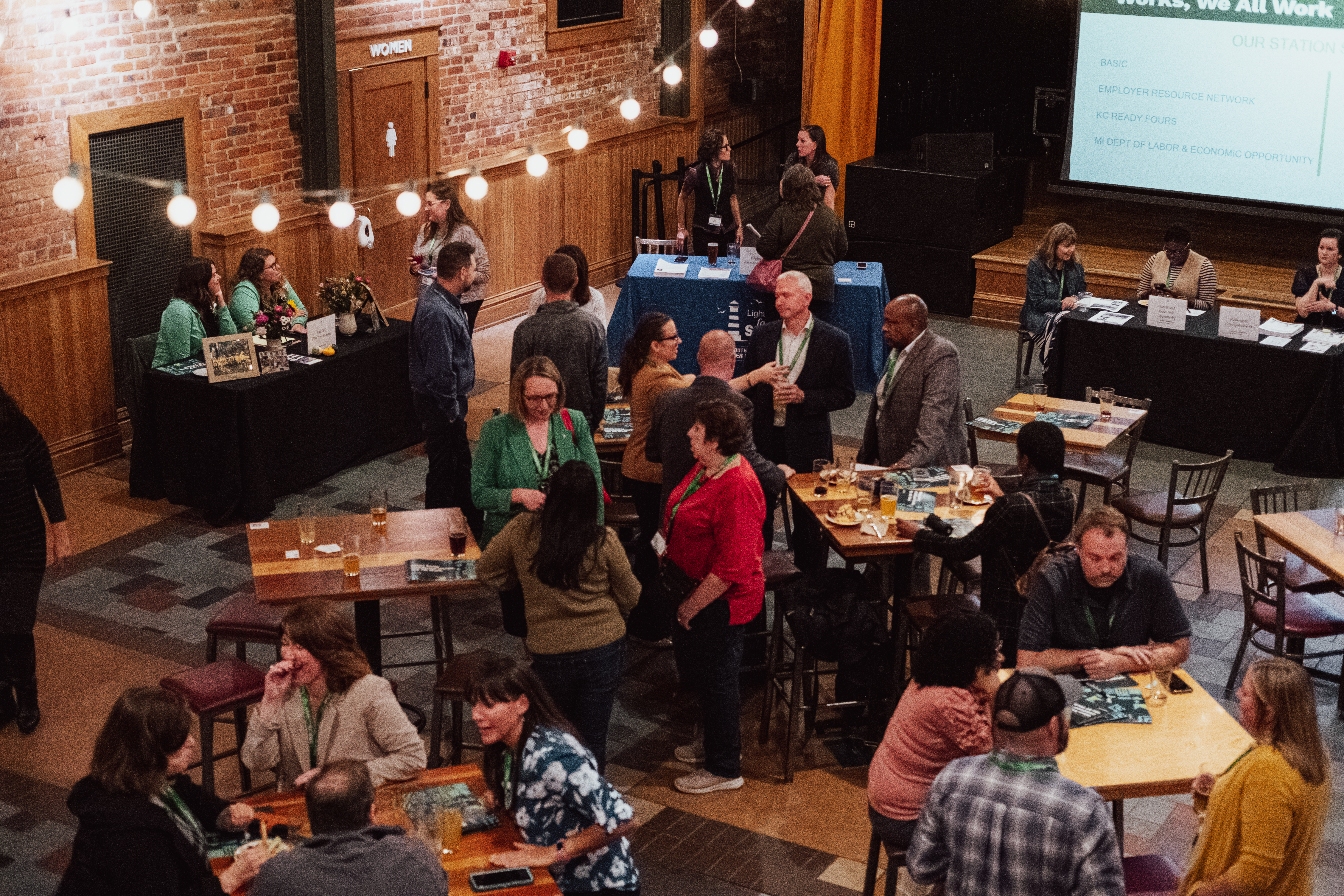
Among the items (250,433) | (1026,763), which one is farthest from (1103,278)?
(1026,763)

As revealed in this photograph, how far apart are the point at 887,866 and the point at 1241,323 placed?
558 cm

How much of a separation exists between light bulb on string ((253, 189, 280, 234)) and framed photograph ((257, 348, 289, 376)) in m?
0.66

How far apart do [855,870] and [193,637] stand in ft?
10.9

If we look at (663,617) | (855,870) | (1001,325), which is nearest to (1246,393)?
(1001,325)

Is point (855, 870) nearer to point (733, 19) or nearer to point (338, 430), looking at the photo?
point (338, 430)

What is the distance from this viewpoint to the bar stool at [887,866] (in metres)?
4.21

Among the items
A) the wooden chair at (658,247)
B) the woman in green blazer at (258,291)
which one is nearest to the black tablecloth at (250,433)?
the woman in green blazer at (258,291)

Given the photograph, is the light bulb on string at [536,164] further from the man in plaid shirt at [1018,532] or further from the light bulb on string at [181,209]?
the man in plaid shirt at [1018,532]

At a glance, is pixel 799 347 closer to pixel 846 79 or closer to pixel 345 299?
pixel 345 299

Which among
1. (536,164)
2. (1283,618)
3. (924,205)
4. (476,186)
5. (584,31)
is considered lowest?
(1283,618)

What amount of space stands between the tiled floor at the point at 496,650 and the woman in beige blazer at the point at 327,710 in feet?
3.93

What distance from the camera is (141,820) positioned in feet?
11.1

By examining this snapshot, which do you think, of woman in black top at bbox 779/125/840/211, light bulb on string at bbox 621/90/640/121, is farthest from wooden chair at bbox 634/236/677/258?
woman in black top at bbox 779/125/840/211

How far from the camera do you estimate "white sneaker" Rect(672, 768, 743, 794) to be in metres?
5.47
